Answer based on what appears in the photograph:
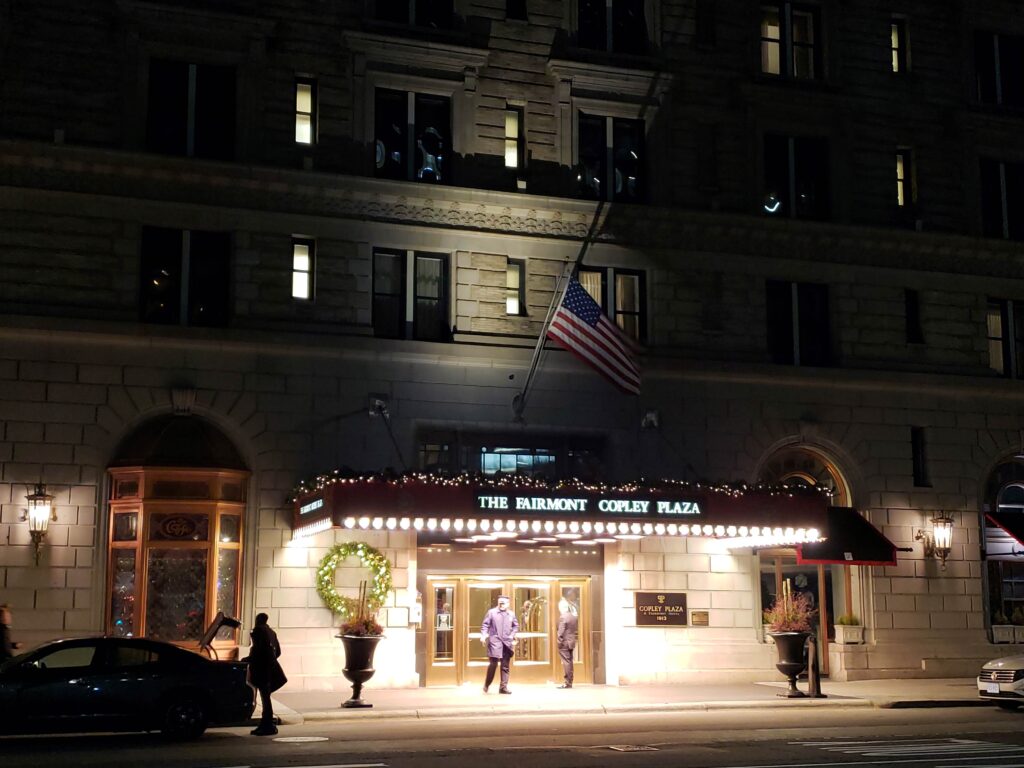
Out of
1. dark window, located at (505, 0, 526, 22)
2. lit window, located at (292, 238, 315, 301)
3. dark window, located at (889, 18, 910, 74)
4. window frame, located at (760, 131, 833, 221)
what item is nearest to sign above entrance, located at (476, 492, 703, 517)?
lit window, located at (292, 238, 315, 301)

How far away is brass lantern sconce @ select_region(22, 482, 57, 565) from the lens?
25.4 m

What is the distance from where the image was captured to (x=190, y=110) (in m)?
28.6

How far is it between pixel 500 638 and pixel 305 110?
42.1ft

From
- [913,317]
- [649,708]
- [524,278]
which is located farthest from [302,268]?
[913,317]

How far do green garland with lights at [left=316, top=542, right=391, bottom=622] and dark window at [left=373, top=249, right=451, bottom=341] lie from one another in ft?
16.7

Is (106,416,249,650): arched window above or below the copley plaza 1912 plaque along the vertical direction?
above

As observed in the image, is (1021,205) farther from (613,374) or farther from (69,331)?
(69,331)

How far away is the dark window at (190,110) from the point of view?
2838 centimetres

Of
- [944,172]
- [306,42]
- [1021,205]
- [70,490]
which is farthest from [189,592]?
[1021,205]

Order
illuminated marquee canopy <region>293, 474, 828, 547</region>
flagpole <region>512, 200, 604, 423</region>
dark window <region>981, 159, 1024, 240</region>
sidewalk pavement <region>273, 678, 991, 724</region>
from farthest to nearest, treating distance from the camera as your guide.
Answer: dark window <region>981, 159, 1024, 240</region>, flagpole <region>512, 200, 604, 423</region>, illuminated marquee canopy <region>293, 474, 828, 547</region>, sidewalk pavement <region>273, 678, 991, 724</region>

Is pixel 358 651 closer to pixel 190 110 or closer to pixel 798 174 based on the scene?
pixel 190 110

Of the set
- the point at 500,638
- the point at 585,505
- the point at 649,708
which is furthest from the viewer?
the point at 500,638

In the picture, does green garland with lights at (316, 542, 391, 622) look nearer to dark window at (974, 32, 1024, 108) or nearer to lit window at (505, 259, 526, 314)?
lit window at (505, 259, 526, 314)

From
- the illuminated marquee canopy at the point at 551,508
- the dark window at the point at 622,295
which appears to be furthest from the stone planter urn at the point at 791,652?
the dark window at the point at 622,295
